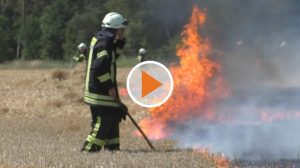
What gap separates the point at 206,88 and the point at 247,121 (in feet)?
3.15

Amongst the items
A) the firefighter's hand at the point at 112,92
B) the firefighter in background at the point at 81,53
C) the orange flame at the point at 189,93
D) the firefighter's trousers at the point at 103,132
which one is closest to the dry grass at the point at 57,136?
the firefighter's trousers at the point at 103,132

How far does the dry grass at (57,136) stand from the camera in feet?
25.7

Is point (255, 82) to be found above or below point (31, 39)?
above

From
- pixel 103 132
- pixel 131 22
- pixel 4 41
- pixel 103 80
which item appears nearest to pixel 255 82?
pixel 103 132

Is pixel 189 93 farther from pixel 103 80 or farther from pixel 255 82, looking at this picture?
pixel 255 82

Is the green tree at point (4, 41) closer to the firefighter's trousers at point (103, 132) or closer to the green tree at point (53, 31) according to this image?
the green tree at point (53, 31)

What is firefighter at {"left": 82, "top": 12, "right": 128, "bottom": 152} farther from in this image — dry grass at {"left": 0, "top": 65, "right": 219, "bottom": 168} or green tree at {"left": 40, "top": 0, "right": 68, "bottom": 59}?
green tree at {"left": 40, "top": 0, "right": 68, "bottom": 59}

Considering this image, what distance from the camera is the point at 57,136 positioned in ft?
38.2

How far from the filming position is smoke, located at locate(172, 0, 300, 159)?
10453 millimetres

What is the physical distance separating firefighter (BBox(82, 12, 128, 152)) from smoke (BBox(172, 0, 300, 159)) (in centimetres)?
153
